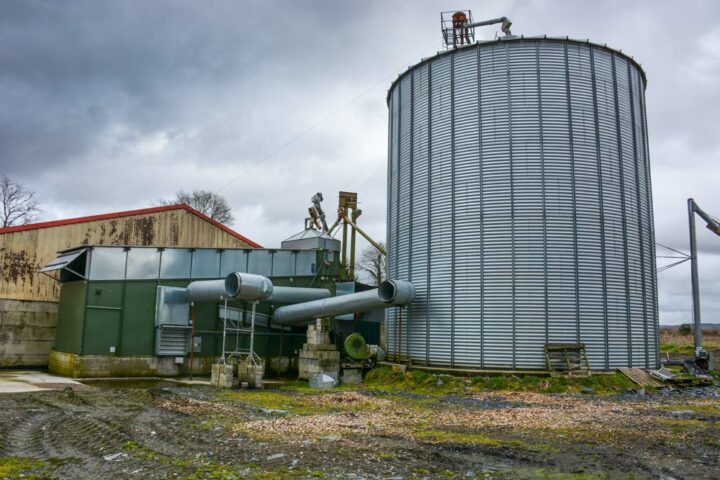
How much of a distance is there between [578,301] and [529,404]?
5.85 meters

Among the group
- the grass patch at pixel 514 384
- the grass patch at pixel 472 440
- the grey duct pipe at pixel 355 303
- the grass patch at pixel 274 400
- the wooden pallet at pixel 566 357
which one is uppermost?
the grey duct pipe at pixel 355 303

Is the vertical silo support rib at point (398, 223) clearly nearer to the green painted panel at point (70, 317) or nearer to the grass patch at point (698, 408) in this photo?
the grass patch at point (698, 408)

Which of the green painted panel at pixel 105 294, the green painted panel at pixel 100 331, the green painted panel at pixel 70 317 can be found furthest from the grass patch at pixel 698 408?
the green painted panel at pixel 70 317

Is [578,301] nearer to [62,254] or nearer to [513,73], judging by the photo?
[513,73]

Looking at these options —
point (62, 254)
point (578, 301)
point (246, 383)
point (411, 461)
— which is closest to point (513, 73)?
point (578, 301)

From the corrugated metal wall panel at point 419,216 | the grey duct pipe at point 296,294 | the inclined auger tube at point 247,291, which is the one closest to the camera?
the inclined auger tube at point 247,291

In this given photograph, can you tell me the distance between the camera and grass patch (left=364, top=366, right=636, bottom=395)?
1981cm

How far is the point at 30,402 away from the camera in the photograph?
16391 mm

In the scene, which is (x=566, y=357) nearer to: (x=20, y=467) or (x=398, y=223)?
(x=398, y=223)

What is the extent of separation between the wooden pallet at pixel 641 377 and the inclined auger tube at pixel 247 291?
551 inches

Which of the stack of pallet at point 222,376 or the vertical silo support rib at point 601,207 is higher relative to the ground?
the vertical silo support rib at point 601,207

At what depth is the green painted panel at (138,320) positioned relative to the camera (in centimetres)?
2548

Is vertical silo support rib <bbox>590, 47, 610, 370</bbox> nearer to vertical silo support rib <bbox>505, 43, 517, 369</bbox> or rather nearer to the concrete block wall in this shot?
vertical silo support rib <bbox>505, 43, 517, 369</bbox>

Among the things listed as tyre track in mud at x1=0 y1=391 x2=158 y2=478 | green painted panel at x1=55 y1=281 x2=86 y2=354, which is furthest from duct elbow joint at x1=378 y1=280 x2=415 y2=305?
green painted panel at x1=55 y1=281 x2=86 y2=354
